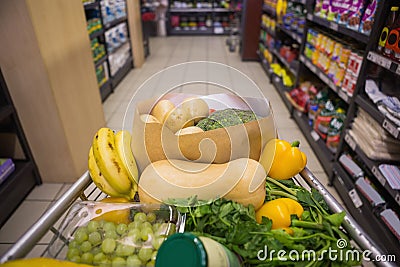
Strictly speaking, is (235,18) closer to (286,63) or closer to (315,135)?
(286,63)

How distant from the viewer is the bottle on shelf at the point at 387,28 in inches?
61.2

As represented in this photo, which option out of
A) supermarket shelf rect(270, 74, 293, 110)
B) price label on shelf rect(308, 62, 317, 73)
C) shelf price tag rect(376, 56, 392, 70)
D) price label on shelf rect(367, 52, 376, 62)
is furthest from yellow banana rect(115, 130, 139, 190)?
supermarket shelf rect(270, 74, 293, 110)

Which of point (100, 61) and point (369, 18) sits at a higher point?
point (369, 18)

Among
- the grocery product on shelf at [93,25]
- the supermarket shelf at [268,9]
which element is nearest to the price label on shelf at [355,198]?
the grocery product on shelf at [93,25]

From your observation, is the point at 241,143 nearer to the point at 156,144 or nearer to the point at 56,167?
the point at 156,144

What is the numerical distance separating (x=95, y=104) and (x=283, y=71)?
2.74 m

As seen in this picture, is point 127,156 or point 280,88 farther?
point 280,88

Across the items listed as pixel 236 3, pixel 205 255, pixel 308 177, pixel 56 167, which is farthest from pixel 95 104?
pixel 236 3

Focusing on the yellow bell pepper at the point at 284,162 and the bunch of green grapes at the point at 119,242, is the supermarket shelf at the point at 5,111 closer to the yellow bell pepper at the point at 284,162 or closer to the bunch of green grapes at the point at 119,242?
the bunch of green grapes at the point at 119,242

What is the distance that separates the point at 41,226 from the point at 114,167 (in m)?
0.23

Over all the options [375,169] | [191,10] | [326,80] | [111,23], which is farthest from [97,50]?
[191,10]

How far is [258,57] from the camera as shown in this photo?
18.3 feet

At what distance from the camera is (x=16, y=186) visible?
192 cm

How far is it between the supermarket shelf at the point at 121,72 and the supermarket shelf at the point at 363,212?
130 inches
